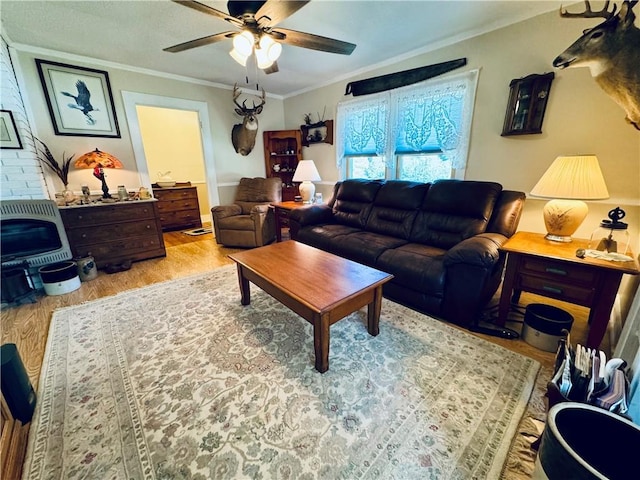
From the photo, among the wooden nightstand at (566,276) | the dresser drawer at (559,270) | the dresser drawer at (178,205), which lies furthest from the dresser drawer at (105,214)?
the dresser drawer at (559,270)

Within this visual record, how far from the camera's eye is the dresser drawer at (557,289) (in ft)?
5.12

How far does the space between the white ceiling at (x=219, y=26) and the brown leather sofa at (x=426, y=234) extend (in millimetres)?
1420

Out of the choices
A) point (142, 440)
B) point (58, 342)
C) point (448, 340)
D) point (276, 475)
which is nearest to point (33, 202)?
point (58, 342)

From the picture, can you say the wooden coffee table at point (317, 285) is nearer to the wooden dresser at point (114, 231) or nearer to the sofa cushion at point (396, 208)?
the sofa cushion at point (396, 208)

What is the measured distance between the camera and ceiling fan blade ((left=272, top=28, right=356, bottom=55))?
1811 millimetres

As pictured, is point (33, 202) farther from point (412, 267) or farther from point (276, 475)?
point (412, 267)

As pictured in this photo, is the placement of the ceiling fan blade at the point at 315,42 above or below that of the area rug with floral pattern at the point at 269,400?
above

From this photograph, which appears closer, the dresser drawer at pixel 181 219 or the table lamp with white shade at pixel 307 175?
the table lamp with white shade at pixel 307 175

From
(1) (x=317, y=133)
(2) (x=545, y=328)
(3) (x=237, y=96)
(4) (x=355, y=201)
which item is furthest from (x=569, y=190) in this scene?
Result: (3) (x=237, y=96)

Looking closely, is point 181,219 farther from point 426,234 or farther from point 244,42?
point 426,234

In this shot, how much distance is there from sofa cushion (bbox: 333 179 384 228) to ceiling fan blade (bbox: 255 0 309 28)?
1883mm

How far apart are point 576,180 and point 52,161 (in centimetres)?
495

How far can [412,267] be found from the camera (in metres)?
2.05

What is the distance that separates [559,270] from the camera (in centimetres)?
162
